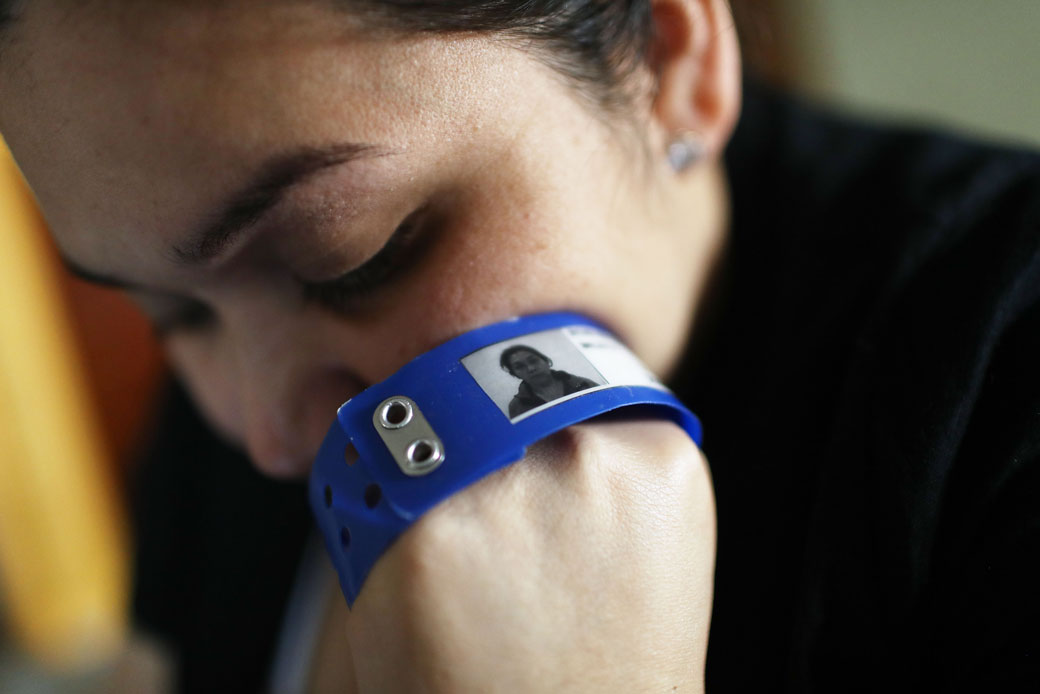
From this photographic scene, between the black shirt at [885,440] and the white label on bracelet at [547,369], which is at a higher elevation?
the white label on bracelet at [547,369]

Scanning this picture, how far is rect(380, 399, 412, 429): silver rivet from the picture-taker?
43 centimetres

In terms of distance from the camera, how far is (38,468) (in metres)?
1.63

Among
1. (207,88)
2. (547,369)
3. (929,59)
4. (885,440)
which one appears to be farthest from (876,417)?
(929,59)

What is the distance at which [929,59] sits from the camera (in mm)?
1319

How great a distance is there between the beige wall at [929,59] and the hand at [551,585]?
3.13 feet

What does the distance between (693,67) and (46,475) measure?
1.67 meters

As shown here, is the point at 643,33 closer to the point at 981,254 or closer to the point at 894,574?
the point at 981,254

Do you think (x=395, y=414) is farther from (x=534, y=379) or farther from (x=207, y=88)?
(x=207, y=88)

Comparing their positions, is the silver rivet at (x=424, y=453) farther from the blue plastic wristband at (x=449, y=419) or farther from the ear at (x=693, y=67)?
the ear at (x=693, y=67)

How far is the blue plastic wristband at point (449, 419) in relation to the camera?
0.41 metres

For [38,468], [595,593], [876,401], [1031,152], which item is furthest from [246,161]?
[38,468]

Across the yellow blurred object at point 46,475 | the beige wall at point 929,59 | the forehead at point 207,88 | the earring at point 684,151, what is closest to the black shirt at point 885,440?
the earring at point 684,151

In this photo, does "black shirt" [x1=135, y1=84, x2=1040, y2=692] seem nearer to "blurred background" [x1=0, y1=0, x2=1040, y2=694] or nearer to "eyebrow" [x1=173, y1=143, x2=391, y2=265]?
"eyebrow" [x1=173, y1=143, x2=391, y2=265]

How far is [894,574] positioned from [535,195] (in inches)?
14.4
